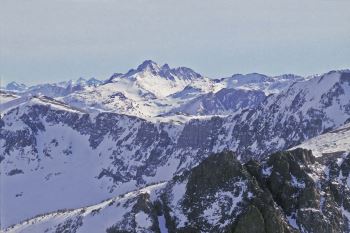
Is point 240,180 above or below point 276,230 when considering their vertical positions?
above

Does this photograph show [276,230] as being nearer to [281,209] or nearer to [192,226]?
[281,209]

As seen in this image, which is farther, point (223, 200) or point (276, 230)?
point (223, 200)

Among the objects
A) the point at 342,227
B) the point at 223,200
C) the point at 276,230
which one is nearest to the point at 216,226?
the point at 223,200

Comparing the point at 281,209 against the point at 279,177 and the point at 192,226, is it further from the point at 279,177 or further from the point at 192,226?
the point at 192,226

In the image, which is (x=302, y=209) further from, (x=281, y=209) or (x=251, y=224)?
(x=251, y=224)

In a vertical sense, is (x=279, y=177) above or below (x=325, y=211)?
above

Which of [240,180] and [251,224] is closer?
[251,224]

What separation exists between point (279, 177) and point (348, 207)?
70.0 ft

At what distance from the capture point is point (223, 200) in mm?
197750

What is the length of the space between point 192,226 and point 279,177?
28326 millimetres

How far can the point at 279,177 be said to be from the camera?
200 meters

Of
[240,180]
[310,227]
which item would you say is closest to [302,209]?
[310,227]

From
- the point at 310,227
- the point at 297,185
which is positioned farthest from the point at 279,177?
the point at 310,227

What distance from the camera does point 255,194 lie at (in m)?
192
